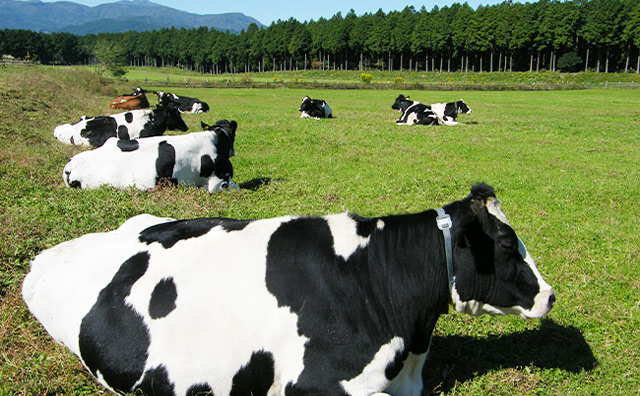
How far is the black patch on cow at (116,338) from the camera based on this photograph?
3518mm

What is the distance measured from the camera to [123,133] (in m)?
15.5

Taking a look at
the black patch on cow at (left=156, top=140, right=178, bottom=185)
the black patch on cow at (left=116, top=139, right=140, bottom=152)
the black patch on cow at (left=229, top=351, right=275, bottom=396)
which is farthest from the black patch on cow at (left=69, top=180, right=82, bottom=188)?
the black patch on cow at (left=229, top=351, right=275, bottom=396)

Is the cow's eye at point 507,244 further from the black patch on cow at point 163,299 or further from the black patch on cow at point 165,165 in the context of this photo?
the black patch on cow at point 165,165

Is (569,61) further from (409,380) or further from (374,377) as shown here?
(374,377)

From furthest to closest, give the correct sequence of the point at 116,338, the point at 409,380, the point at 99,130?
the point at 99,130 → the point at 409,380 → the point at 116,338

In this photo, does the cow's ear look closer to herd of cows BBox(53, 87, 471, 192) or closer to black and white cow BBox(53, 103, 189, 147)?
herd of cows BBox(53, 87, 471, 192)

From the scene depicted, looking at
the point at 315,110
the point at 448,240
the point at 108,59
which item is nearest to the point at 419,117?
the point at 315,110

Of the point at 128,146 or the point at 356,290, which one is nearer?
the point at 356,290

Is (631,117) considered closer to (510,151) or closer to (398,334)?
(510,151)

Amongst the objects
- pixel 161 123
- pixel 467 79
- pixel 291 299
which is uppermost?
pixel 467 79

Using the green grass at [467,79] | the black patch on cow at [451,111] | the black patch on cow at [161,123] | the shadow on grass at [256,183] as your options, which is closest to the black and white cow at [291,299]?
the shadow on grass at [256,183]

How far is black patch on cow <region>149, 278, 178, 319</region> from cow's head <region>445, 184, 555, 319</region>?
211cm

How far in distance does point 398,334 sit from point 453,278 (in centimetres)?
61

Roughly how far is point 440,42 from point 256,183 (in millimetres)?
107478
